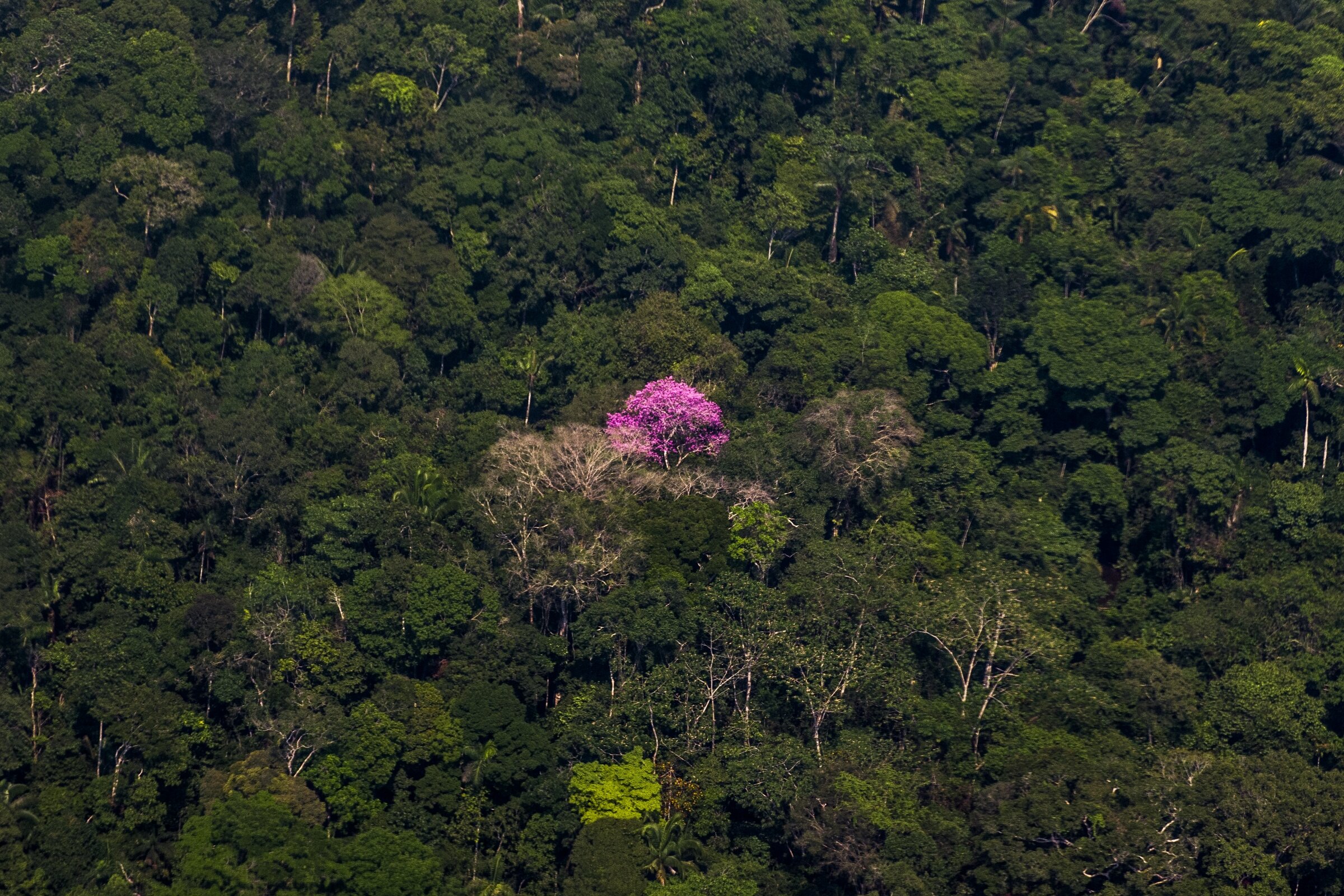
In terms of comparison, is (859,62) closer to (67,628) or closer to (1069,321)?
(1069,321)

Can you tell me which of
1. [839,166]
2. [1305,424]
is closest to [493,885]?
[1305,424]

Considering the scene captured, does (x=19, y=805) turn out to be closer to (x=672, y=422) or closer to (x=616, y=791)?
(x=616, y=791)

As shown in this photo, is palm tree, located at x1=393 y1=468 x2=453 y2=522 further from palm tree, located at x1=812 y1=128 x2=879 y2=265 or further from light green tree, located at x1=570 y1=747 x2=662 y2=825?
palm tree, located at x1=812 y1=128 x2=879 y2=265

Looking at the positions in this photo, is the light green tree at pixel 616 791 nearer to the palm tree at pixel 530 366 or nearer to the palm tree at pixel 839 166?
the palm tree at pixel 530 366

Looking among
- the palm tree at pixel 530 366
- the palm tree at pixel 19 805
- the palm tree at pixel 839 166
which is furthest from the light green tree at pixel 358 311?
the palm tree at pixel 19 805

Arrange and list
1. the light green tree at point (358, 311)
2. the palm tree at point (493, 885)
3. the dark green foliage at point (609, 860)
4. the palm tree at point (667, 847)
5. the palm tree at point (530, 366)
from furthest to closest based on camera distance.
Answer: the palm tree at point (530, 366) < the light green tree at point (358, 311) < the palm tree at point (667, 847) < the palm tree at point (493, 885) < the dark green foliage at point (609, 860)

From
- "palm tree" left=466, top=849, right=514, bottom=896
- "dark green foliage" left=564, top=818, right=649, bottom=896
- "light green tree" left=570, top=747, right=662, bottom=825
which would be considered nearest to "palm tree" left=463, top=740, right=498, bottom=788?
"palm tree" left=466, top=849, right=514, bottom=896
